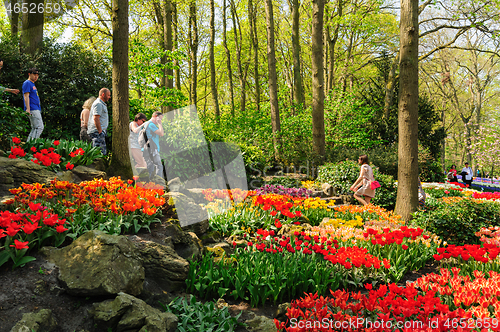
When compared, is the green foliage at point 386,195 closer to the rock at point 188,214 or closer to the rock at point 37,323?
the rock at point 188,214

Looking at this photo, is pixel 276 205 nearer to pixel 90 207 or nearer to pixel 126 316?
pixel 90 207

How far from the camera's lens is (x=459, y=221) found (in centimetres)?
534

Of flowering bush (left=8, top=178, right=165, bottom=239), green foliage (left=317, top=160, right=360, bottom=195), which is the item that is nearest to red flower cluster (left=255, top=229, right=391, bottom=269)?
flowering bush (left=8, top=178, right=165, bottom=239)

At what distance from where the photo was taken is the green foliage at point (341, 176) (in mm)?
9211

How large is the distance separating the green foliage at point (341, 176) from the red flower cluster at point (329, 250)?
5.11 m

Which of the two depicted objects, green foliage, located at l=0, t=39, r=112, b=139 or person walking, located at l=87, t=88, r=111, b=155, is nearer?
person walking, located at l=87, t=88, r=111, b=155

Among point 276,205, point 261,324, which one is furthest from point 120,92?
point 261,324

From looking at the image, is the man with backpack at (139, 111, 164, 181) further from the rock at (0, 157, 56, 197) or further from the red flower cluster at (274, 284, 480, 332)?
the red flower cluster at (274, 284, 480, 332)

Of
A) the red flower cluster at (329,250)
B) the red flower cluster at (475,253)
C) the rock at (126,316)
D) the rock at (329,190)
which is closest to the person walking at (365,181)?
the rock at (329,190)

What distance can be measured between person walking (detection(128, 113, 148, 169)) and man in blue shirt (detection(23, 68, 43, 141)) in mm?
1853

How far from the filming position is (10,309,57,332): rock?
201 centimetres

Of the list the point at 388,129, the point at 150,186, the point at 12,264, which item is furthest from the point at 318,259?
the point at 388,129

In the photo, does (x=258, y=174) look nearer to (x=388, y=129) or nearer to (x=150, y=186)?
(x=150, y=186)

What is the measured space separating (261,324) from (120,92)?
17.6ft
